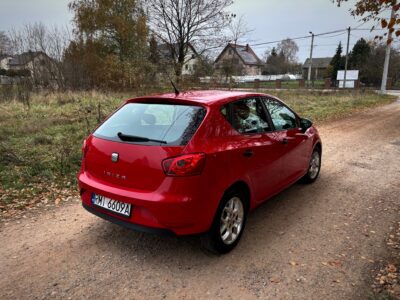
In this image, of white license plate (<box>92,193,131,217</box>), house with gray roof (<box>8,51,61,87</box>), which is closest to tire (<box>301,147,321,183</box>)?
white license plate (<box>92,193,131,217</box>)

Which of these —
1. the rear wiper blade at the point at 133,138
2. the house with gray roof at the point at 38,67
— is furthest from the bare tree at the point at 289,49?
the rear wiper blade at the point at 133,138

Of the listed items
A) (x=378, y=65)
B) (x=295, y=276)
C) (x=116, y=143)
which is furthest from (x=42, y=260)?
(x=378, y=65)

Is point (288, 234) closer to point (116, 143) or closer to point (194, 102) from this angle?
point (194, 102)

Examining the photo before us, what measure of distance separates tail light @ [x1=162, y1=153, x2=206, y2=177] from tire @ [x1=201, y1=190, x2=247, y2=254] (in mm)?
514

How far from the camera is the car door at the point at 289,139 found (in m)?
4.34

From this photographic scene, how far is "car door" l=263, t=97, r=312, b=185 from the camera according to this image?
14.2 ft

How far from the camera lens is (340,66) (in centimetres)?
6266

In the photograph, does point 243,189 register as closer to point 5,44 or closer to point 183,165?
point 183,165

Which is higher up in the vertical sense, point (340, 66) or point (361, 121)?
point (340, 66)

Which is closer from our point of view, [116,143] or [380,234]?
[116,143]

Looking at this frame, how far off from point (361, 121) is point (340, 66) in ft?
183

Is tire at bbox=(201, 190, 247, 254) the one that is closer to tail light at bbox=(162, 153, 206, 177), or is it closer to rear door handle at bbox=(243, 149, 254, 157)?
rear door handle at bbox=(243, 149, 254, 157)

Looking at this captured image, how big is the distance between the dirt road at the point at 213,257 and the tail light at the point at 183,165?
3.34 ft

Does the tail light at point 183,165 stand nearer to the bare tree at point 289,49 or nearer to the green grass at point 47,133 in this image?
the green grass at point 47,133
